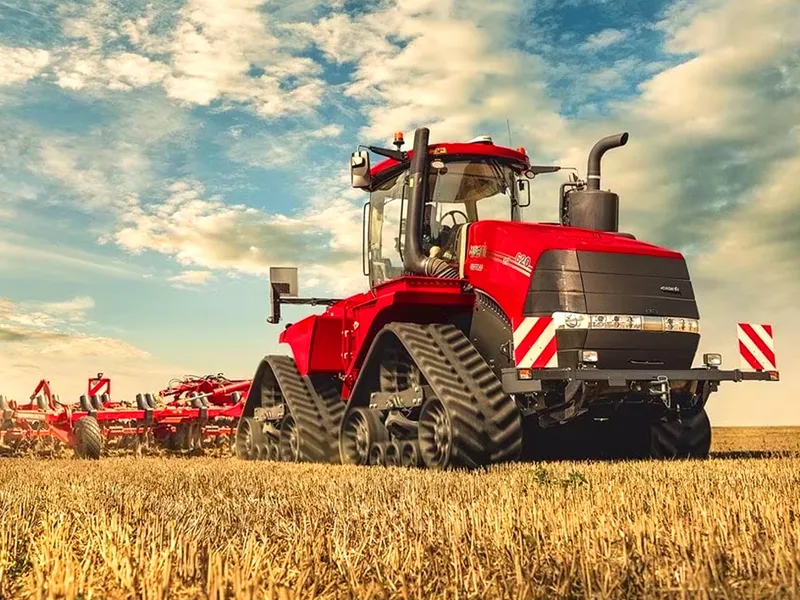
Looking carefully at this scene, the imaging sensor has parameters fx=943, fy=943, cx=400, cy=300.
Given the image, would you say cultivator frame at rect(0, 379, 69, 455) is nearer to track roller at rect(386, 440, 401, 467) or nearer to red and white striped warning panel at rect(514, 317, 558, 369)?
track roller at rect(386, 440, 401, 467)

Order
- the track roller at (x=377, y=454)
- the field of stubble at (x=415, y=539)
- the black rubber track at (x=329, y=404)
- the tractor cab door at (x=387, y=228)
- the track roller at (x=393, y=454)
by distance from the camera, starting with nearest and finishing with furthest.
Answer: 1. the field of stubble at (x=415, y=539)
2. the track roller at (x=393, y=454)
3. the track roller at (x=377, y=454)
4. the tractor cab door at (x=387, y=228)
5. the black rubber track at (x=329, y=404)

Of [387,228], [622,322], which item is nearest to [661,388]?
[622,322]

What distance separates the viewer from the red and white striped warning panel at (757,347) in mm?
10031

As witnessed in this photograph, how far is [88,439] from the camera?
14.0 metres

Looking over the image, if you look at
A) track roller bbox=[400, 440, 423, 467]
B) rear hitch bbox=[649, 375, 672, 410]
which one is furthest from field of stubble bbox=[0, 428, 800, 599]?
track roller bbox=[400, 440, 423, 467]

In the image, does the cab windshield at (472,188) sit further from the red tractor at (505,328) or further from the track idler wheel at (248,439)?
the track idler wheel at (248,439)

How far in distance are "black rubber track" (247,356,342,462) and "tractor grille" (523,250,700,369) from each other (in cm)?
438

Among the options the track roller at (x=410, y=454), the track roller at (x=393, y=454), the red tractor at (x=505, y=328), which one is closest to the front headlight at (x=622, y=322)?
the red tractor at (x=505, y=328)

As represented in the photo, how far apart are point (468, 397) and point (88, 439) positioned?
762 centimetres

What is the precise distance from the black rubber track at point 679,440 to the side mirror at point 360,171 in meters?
4.05

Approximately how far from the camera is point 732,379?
956cm

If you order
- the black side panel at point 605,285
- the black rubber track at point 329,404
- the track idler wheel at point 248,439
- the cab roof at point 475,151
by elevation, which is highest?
the cab roof at point 475,151

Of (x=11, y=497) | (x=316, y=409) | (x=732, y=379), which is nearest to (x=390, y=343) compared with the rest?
(x=316, y=409)

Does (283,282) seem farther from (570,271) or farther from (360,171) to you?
(570,271)
